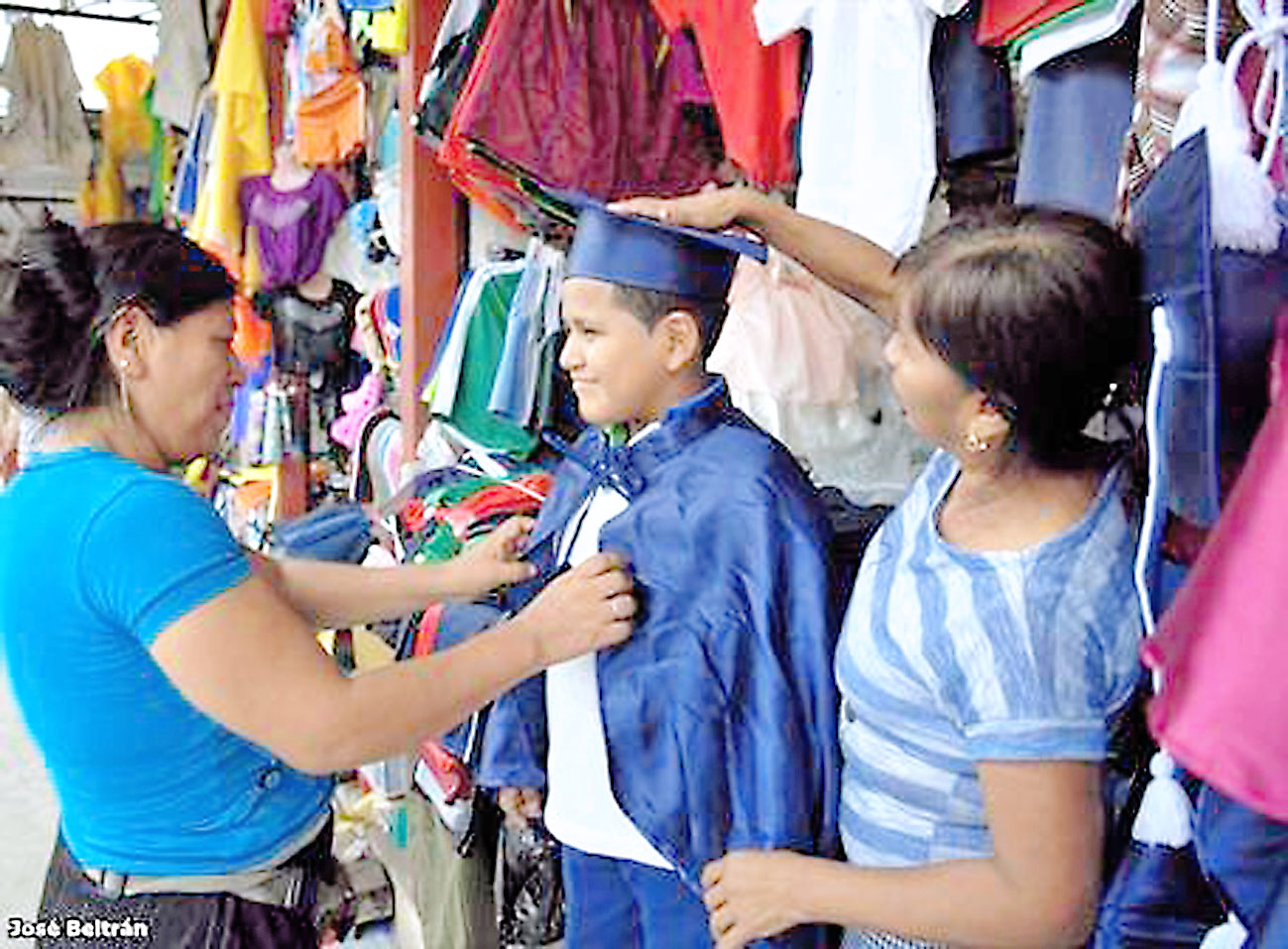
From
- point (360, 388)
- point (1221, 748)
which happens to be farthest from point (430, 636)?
point (360, 388)

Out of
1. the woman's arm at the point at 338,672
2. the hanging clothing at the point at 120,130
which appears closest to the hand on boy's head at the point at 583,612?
the woman's arm at the point at 338,672

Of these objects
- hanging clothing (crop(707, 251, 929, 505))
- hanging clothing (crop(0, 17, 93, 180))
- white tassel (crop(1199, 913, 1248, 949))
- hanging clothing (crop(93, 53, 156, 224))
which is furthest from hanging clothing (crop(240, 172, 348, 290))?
white tassel (crop(1199, 913, 1248, 949))

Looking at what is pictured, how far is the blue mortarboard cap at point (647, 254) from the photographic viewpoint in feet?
4.55

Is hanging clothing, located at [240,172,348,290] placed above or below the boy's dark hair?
below

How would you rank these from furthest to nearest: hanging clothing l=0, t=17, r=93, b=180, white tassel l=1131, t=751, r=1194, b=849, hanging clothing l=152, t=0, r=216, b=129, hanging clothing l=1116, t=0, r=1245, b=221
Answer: hanging clothing l=0, t=17, r=93, b=180 < hanging clothing l=152, t=0, r=216, b=129 < hanging clothing l=1116, t=0, r=1245, b=221 < white tassel l=1131, t=751, r=1194, b=849

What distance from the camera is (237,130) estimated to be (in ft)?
14.2

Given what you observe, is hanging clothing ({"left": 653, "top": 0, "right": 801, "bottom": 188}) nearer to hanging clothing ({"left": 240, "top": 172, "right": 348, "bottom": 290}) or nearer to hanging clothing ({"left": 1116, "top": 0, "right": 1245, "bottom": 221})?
hanging clothing ({"left": 1116, "top": 0, "right": 1245, "bottom": 221})

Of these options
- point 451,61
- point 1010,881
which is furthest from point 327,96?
point 1010,881

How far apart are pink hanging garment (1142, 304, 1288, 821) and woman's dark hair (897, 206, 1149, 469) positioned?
0.27 meters

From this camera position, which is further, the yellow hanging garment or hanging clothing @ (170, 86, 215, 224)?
hanging clothing @ (170, 86, 215, 224)

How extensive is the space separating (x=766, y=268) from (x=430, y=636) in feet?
2.79

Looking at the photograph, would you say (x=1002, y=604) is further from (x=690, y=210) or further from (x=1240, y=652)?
(x=690, y=210)

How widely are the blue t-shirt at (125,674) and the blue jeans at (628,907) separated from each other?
1.18 feet

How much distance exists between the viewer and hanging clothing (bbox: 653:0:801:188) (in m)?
1.92
